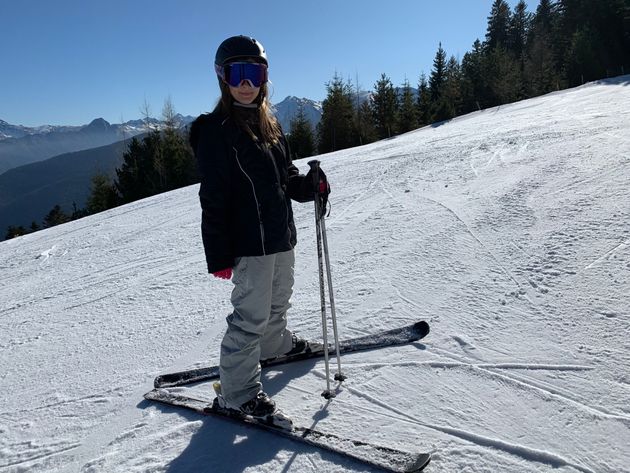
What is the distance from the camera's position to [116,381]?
3295 mm

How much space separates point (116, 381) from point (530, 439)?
2.87m

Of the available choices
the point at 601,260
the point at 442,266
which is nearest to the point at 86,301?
the point at 442,266

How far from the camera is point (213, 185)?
240 cm

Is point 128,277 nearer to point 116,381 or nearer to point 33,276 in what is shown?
point 33,276

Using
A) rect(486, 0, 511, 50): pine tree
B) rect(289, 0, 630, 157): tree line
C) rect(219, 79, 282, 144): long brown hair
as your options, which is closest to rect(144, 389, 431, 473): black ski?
rect(219, 79, 282, 144): long brown hair

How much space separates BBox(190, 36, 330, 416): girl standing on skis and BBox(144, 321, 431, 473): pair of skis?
0.16m

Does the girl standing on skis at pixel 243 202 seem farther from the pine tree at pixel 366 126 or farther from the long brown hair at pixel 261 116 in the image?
the pine tree at pixel 366 126

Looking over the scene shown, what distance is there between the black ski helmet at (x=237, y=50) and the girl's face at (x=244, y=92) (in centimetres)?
15

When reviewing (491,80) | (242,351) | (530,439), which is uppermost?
(491,80)

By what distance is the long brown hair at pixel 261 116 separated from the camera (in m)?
2.50

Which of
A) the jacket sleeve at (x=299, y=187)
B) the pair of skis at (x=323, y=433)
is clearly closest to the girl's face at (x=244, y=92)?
the jacket sleeve at (x=299, y=187)

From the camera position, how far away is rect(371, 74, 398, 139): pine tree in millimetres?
35688

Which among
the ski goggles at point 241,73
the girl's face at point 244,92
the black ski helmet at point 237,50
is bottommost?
the girl's face at point 244,92

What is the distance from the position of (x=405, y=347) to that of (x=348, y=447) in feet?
3.42
